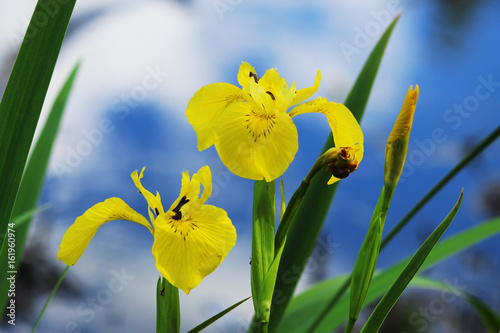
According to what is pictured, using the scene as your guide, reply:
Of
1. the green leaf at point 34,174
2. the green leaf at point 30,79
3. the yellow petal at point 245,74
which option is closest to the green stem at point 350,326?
the yellow petal at point 245,74

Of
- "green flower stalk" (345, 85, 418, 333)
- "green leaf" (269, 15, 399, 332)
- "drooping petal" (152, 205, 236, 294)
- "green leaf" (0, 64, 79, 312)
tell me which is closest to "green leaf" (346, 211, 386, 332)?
"green flower stalk" (345, 85, 418, 333)

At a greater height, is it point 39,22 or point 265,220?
point 39,22

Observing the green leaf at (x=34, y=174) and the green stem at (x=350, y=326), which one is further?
the green leaf at (x=34, y=174)

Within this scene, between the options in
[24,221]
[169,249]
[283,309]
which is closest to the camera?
[169,249]

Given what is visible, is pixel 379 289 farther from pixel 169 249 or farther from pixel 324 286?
pixel 169 249

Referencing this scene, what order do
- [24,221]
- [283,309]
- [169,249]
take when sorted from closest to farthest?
1. [169,249]
2. [283,309]
3. [24,221]

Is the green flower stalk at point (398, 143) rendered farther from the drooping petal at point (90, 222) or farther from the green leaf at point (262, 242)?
the drooping petal at point (90, 222)

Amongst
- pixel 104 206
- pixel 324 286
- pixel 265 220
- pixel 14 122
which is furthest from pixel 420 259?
pixel 324 286
